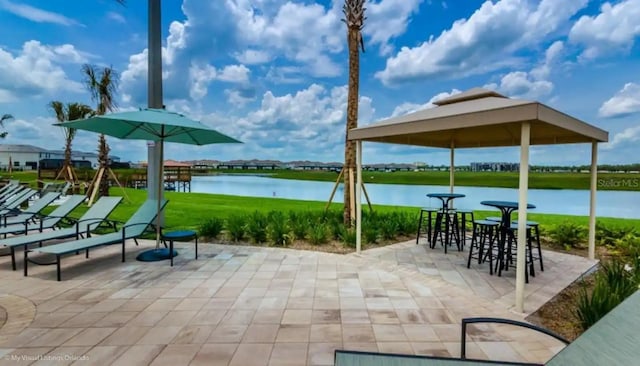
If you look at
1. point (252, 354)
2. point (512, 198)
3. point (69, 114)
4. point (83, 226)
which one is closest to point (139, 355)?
point (252, 354)

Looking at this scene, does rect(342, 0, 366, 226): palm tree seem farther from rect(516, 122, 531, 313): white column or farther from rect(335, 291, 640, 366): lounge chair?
rect(335, 291, 640, 366): lounge chair

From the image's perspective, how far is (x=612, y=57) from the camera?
9.55m

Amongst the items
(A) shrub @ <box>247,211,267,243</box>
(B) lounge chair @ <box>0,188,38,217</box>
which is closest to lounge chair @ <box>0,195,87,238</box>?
(B) lounge chair @ <box>0,188,38,217</box>

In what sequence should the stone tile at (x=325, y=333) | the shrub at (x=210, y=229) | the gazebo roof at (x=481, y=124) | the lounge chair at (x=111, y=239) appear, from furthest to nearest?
1. the shrub at (x=210, y=229)
2. the lounge chair at (x=111, y=239)
3. the gazebo roof at (x=481, y=124)
4. the stone tile at (x=325, y=333)

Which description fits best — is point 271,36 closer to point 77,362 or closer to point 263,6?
point 263,6

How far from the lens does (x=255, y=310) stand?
3582 millimetres

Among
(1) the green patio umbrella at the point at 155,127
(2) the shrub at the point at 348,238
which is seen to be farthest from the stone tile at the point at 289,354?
(2) the shrub at the point at 348,238

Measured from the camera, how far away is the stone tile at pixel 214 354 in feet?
8.35

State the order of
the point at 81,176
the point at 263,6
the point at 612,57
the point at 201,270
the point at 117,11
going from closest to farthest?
the point at 201,270 < the point at 117,11 < the point at 612,57 < the point at 263,6 < the point at 81,176

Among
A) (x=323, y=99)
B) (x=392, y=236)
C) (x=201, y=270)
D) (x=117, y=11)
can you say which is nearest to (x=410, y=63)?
(x=323, y=99)

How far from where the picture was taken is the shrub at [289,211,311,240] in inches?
281

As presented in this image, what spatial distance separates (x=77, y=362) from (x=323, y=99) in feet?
49.5

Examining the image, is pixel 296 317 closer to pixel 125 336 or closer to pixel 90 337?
pixel 125 336

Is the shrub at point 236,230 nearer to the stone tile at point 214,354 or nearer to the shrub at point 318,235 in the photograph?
the shrub at point 318,235
